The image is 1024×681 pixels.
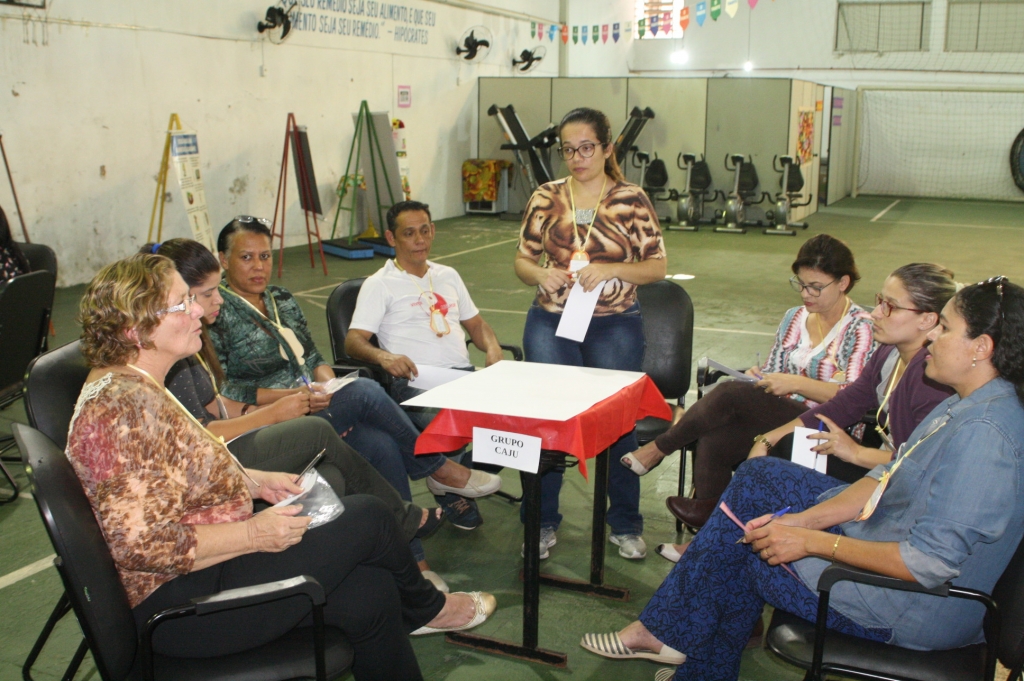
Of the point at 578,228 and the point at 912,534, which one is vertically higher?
the point at 578,228

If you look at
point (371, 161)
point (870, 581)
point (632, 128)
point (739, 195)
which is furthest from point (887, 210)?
point (870, 581)

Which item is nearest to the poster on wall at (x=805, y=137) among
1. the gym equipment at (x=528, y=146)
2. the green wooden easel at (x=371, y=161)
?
the gym equipment at (x=528, y=146)

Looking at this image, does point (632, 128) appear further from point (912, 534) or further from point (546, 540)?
point (912, 534)

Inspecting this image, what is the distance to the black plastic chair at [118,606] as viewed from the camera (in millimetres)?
1495

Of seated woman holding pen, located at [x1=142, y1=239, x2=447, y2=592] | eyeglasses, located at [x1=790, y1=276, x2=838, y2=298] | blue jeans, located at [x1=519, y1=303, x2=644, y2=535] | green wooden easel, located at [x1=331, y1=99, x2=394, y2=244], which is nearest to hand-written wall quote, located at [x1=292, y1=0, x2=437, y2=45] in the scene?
green wooden easel, located at [x1=331, y1=99, x2=394, y2=244]

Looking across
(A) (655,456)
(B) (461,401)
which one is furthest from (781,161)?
(B) (461,401)

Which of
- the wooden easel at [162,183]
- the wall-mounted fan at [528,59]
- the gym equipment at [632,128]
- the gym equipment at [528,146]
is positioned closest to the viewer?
the wooden easel at [162,183]

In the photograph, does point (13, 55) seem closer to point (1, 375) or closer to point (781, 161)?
point (1, 375)

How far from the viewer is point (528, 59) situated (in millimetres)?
14609

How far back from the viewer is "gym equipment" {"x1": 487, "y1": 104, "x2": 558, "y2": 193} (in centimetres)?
1228

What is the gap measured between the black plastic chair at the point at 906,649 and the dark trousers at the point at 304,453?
105 cm

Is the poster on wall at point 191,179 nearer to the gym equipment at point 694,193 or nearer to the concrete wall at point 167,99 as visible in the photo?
the concrete wall at point 167,99

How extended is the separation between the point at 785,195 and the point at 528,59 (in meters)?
5.26

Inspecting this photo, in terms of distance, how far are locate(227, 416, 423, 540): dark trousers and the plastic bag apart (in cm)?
35
